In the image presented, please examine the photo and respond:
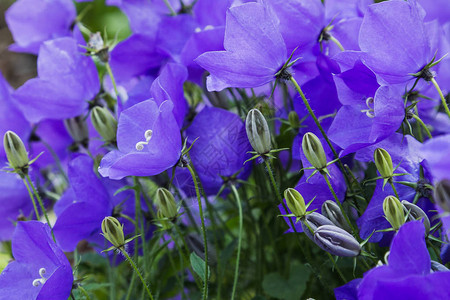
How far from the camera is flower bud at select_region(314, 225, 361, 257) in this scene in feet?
1.48

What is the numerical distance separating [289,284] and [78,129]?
35cm

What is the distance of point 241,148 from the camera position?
0.65 meters

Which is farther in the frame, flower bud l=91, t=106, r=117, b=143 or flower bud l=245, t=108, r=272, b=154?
flower bud l=91, t=106, r=117, b=143

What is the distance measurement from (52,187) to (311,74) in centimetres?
48

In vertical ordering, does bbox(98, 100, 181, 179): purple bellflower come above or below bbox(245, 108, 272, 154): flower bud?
below

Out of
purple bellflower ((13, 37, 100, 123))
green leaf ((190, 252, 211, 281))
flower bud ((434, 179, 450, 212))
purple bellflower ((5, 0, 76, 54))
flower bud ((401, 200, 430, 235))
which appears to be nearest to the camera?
flower bud ((434, 179, 450, 212))

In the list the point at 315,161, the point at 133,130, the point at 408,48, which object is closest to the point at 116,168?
the point at 133,130

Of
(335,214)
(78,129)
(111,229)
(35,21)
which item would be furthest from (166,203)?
(35,21)

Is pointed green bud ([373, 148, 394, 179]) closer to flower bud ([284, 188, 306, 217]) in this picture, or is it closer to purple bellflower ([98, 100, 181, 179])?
flower bud ([284, 188, 306, 217])

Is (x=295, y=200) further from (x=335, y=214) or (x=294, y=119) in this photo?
(x=294, y=119)

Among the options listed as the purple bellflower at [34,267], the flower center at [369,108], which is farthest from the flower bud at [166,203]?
the flower center at [369,108]

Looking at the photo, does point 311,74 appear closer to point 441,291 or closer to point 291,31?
point 291,31

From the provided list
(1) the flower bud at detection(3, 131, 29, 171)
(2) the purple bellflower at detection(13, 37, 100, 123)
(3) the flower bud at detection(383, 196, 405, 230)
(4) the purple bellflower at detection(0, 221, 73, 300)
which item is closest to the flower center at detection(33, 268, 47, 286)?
(4) the purple bellflower at detection(0, 221, 73, 300)

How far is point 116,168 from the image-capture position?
520 mm
